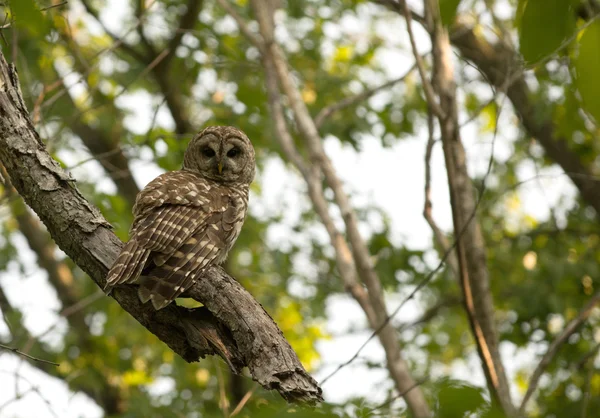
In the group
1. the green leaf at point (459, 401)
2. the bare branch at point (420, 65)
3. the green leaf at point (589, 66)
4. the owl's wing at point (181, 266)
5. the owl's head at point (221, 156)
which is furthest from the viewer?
the owl's head at point (221, 156)

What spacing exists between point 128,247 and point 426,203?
2294 mm

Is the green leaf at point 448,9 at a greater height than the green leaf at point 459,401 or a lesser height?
greater

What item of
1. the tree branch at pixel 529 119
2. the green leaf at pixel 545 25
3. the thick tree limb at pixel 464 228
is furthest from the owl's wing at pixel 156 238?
the tree branch at pixel 529 119

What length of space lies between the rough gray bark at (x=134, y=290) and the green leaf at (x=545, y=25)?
1.93 m

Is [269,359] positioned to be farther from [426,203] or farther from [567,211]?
[567,211]

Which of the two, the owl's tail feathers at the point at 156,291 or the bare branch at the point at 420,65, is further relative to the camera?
the bare branch at the point at 420,65

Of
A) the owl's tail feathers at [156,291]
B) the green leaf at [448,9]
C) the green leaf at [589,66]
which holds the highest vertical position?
the owl's tail feathers at [156,291]

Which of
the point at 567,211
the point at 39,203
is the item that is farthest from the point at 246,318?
the point at 567,211

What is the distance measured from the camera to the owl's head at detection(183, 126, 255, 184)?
491 cm

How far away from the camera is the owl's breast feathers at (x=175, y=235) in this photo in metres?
2.95

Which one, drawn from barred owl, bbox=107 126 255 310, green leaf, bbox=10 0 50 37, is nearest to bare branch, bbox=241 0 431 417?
barred owl, bbox=107 126 255 310

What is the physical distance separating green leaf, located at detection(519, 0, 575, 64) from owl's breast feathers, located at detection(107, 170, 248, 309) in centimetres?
210

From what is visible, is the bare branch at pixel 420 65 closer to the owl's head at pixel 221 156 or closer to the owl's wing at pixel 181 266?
the owl's head at pixel 221 156

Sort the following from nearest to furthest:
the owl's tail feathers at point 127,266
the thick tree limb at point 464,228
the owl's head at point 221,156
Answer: the owl's tail feathers at point 127,266, the thick tree limb at point 464,228, the owl's head at point 221,156
